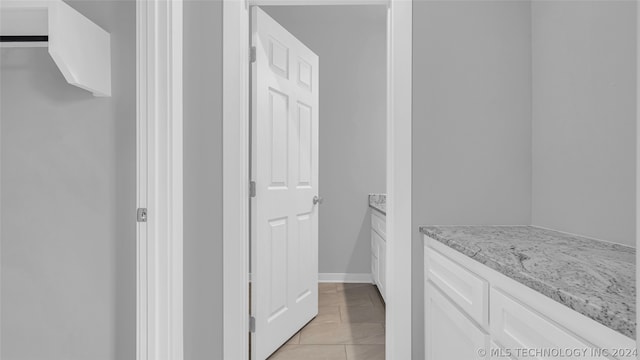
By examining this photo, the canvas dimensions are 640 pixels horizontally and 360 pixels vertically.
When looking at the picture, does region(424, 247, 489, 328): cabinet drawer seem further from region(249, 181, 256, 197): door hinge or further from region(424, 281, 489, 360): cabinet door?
region(249, 181, 256, 197): door hinge

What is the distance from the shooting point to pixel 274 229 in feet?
7.23

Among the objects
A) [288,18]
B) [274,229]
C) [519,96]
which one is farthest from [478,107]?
[288,18]

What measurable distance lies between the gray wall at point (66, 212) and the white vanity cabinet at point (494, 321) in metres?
1.20

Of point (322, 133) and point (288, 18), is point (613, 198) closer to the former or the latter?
point (322, 133)

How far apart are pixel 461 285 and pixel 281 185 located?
1254 mm

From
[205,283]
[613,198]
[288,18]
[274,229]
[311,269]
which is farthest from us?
[288,18]

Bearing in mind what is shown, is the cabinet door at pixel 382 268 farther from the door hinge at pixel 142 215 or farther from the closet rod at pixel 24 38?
the closet rod at pixel 24 38

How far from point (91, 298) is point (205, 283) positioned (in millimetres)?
464

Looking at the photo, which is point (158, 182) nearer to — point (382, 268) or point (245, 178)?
point (245, 178)

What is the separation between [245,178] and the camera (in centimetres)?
182

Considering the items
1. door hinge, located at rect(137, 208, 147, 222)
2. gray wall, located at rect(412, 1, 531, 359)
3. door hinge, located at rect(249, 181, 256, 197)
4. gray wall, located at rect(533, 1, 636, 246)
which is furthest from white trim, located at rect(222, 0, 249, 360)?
gray wall, located at rect(533, 1, 636, 246)

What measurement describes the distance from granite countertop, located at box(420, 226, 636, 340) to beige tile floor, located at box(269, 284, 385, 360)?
3.34 ft

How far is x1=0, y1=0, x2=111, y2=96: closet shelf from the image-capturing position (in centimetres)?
114

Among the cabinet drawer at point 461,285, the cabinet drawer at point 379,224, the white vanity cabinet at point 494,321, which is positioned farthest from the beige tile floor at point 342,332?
the cabinet drawer at point 461,285
